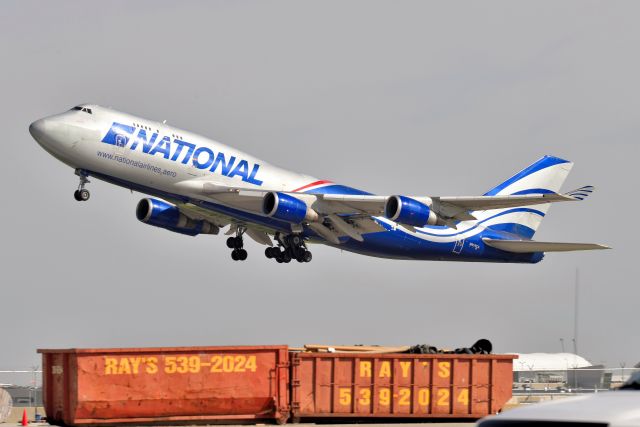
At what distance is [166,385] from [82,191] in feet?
53.4

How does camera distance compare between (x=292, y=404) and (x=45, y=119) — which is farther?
(x=45, y=119)

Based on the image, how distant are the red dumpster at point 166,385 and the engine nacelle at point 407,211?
52.2ft

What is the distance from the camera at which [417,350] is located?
74.5 ft

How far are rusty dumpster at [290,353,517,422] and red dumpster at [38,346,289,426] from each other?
24.4 inches


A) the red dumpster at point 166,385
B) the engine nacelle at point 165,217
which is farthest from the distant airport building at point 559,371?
the red dumpster at point 166,385

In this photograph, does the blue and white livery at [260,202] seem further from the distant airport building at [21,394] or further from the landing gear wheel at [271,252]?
the distant airport building at [21,394]

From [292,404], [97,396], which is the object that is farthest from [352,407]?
[97,396]

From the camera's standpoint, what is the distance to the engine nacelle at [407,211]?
1427 inches

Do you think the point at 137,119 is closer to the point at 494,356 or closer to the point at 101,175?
the point at 101,175

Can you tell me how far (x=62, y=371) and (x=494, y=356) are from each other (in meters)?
9.05

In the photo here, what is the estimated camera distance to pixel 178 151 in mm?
36156

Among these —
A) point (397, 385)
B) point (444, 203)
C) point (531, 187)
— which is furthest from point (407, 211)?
point (397, 385)

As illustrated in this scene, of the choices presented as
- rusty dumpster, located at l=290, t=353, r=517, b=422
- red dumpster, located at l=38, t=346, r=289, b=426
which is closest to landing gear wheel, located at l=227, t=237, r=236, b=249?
rusty dumpster, located at l=290, t=353, r=517, b=422

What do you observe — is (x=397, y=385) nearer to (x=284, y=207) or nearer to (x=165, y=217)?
(x=284, y=207)
